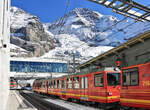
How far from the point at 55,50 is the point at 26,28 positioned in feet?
96.6

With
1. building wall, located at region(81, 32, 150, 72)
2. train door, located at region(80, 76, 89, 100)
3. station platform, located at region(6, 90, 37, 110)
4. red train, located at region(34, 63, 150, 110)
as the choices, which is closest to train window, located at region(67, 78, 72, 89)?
red train, located at region(34, 63, 150, 110)

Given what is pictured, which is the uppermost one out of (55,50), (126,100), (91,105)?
(55,50)

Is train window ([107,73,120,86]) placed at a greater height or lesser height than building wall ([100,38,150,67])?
lesser

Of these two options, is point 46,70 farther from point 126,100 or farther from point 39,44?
point 39,44

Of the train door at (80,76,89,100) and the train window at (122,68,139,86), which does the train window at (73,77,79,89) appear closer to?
the train door at (80,76,89,100)

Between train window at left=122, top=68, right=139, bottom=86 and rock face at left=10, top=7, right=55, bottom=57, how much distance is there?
429 feet

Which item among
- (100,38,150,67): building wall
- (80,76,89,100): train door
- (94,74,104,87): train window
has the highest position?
(100,38,150,67): building wall

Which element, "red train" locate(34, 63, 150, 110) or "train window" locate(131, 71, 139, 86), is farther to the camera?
"train window" locate(131, 71, 139, 86)

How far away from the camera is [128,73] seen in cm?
972

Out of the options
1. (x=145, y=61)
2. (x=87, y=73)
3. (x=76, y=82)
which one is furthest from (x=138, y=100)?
(x=76, y=82)

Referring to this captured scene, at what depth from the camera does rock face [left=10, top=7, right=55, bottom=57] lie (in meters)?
146

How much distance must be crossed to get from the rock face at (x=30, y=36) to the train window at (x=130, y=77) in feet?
429

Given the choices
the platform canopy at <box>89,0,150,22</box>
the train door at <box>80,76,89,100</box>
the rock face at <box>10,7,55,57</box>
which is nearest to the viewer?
the platform canopy at <box>89,0,150,22</box>

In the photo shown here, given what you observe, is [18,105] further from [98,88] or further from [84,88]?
[98,88]
